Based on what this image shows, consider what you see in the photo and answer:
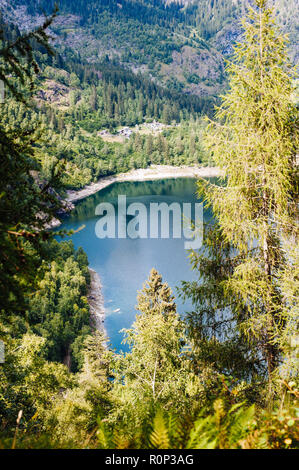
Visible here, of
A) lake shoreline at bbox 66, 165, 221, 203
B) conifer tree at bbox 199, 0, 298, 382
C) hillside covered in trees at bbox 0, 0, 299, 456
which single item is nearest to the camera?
hillside covered in trees at bbox 0, 0, 299, 456

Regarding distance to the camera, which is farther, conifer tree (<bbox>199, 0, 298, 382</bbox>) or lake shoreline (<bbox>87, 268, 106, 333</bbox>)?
lake shoreline (<bbox>87, 268, 106, 333</bbox>)

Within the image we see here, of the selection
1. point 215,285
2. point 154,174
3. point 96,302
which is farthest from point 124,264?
point 154,174

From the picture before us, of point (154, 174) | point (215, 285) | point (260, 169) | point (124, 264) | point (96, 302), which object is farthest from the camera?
point (154, 174)

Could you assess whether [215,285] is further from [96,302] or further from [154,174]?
[154,174]

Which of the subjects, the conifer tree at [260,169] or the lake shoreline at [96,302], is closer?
the conifer tree at [260,169]

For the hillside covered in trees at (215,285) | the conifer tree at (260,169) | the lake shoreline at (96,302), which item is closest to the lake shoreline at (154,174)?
the lake shoreline at (96,302)

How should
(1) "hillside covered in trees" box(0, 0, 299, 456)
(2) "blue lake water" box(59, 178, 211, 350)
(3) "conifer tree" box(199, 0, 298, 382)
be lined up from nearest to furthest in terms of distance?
(1) "hillside covered in trees" box(0, 0, 299, 456) → (3) "conifer tree" box(199, 0, 298, 382) → (2) "blue lake water" box(59, 178, 211, 350)

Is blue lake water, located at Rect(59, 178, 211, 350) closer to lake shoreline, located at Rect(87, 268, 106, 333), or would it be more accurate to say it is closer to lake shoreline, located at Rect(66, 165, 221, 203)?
lake shoreline, located at Rect(87, 268, 106, 333)

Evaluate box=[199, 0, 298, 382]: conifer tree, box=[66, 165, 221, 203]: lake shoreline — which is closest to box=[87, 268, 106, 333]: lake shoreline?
box=[199, 0, 298, 382]: conifer tree

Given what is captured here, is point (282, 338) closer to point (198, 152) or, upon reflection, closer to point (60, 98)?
point (198, 152)

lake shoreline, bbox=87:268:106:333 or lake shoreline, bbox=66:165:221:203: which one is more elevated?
lake shoreline, bbox=66:165:221:203

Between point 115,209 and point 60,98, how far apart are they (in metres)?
111

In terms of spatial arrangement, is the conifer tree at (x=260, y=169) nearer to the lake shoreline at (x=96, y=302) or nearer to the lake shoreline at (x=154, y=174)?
the lake shoreline at (x=96, y=302)
